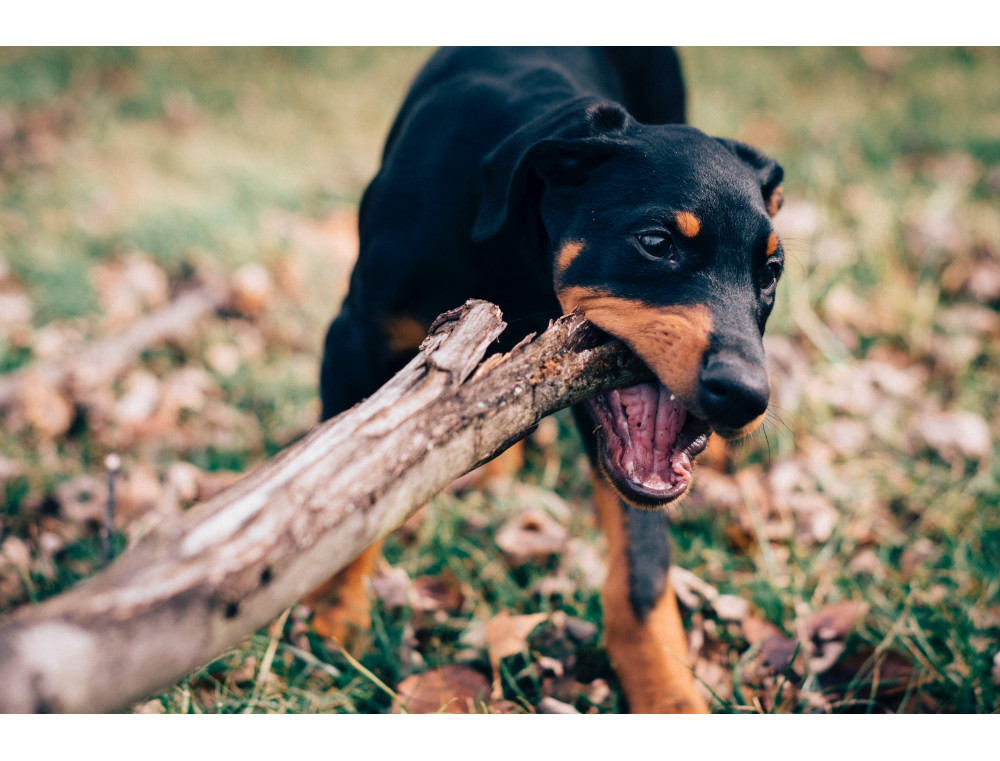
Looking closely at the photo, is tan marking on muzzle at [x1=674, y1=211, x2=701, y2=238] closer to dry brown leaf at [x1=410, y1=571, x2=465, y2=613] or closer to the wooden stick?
dry brown leaf at [x1=410, y1=571, x2=465, y2=613]

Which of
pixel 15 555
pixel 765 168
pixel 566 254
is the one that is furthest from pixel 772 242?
pixel 15 555

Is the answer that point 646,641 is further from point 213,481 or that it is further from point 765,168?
point 213,481

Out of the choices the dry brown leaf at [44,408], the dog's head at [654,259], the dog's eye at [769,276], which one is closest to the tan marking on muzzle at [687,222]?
the dog's head at [654,259]

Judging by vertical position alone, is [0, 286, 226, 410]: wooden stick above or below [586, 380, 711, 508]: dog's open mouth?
below

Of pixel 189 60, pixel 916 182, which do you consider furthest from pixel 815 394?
pixel 189 60

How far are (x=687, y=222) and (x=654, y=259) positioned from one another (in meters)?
0.11

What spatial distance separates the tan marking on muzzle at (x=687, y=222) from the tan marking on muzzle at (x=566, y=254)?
242 mm

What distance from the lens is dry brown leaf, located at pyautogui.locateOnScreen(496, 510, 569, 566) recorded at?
251 centimetres

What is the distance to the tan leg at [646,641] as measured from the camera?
2010 mm

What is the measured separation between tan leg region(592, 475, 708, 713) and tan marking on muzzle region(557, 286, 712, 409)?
678 millimetres

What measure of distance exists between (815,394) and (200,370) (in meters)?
2.72

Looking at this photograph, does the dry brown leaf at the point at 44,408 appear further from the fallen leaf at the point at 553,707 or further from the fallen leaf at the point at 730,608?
the fallen leaf at the point at 730,608

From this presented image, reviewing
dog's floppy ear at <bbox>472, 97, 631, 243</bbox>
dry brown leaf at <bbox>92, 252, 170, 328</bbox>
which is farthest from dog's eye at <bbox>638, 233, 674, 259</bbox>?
dry brown leaf at <bbox>92, 252, 170, 328</bbox>

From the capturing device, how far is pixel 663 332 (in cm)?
164
